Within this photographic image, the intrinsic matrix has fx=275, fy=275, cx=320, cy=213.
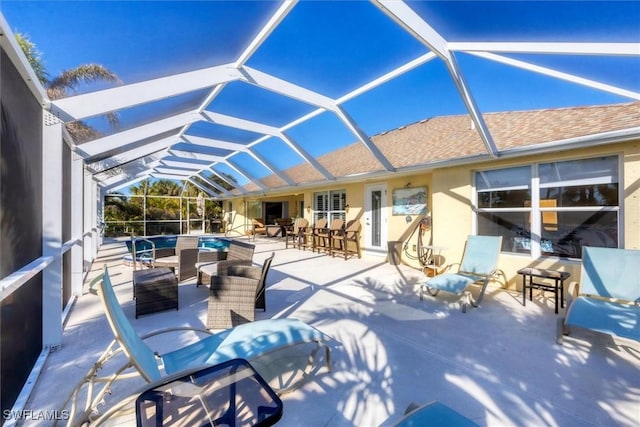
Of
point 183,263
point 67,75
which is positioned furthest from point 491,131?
point 67,75

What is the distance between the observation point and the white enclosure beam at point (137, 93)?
3.53 meters

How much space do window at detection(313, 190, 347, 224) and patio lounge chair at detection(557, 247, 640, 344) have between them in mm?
8005

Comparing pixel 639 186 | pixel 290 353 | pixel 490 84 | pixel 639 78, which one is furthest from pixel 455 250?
pixel 290 353

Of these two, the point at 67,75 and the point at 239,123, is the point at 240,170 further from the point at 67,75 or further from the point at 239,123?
Answer: the point at 67,75

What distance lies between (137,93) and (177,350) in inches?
145

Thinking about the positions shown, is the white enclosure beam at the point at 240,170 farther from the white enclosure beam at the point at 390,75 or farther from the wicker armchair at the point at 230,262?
the white enclosure beam at the point at 390,75

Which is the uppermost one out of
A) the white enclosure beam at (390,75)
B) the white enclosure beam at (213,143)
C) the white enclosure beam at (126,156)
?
the white enclosure beam at (390,75)

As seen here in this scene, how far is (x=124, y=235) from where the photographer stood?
18.0m

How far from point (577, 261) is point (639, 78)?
322 cm

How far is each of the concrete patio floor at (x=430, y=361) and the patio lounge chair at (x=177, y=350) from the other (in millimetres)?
413

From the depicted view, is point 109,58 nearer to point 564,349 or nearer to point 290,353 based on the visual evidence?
point 290,353

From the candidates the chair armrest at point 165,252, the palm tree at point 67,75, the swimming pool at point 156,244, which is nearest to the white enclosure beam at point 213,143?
the swimming pool at point 156,244

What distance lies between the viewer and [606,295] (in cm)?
417

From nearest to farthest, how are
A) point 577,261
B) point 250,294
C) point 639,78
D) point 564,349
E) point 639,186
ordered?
point 564,349, point 639,78, point 250,294, point 639,186, point 577,261
